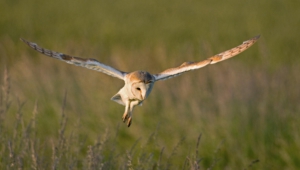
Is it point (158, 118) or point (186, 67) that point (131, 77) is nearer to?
point (186, 67)

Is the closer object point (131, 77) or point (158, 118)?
point (131, 77)

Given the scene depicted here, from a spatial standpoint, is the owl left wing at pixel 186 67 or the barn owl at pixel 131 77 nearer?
the barn owl at pixel 131 77

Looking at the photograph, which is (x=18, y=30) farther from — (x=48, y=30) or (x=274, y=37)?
(x=274, y=37)

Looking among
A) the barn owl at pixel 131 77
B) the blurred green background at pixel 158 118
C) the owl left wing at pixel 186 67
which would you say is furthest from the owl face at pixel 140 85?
the blurred green background at pixel 158 118

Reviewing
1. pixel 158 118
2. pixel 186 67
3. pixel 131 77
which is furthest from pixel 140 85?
pixel 158 118

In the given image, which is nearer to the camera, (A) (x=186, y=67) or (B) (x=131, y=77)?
(B) (x=131, y=77)

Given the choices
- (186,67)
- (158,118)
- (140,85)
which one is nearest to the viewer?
(140,85)

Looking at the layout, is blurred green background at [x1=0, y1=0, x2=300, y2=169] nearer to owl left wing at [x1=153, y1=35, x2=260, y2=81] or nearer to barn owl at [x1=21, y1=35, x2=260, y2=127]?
barn owl at [x1=21, y1=35, x2=260, y2=127]

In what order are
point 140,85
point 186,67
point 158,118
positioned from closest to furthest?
1. point 140,85
2. point 186,67
3. point 158,118

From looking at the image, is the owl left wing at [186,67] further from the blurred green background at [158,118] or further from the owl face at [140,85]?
the blurred green background at [158,118]

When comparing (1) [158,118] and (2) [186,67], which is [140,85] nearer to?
(2) [186,67]

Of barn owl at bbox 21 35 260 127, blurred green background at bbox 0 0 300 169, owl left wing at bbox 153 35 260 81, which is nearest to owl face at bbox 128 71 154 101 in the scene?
barn owl at bbox 21 35 260 127

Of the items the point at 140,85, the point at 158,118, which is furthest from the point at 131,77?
the point at 158,118

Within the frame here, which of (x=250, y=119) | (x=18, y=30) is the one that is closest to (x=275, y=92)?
(x=250, y=119)
